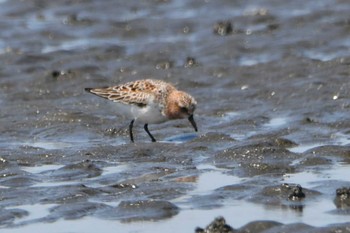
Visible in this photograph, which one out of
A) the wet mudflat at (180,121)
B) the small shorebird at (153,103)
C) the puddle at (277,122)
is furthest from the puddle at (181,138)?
the puddle at (277,122)

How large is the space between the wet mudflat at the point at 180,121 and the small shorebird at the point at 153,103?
30 cm

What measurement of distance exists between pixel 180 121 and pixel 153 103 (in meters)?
1.13

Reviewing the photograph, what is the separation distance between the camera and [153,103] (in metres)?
16.7

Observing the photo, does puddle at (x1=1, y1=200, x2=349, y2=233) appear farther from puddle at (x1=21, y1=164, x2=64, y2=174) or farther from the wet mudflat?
puddle at (x1=21, y1=164, x2=64, y2=174)

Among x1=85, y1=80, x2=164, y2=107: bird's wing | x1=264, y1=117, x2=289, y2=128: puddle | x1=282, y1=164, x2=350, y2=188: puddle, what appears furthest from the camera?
x1=264, y1=117, x2=289, y2=128: puddle

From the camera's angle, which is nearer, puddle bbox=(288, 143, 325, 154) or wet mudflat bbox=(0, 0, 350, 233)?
wet mudflat bbox=(0, 0, 350, 233)

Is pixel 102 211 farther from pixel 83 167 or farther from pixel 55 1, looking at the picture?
pixel 55 1

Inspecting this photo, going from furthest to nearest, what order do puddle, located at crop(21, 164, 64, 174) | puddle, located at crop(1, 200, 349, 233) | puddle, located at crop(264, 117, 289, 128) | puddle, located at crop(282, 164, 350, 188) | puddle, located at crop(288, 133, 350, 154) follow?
1. puddle, located at crop(264, 117, 289, 128)
2. puddle, located at crop(288, 133, 350, 154)
3. puddle, located at crop(21, 164, 64, 174)
4. puddle, located at crop(282, 164, 350, 188)
5. puddle, located at crop(1, 200, 349, 233)

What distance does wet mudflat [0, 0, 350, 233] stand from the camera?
12.3 meters

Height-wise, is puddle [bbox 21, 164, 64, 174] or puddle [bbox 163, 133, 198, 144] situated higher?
puddle [bbox 163, 133, 198, 144]

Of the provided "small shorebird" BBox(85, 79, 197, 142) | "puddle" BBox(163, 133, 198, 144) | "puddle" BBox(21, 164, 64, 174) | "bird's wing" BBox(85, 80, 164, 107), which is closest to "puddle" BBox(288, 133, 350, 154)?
"puddle" BBox(163, 133, 198, 144)

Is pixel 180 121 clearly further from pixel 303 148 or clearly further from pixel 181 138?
pixel 303 148

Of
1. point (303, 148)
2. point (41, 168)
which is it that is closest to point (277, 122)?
point (303, 148)

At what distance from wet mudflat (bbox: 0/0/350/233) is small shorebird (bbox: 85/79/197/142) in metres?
0.30
